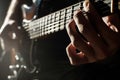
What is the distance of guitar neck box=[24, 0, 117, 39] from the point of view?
39.3 inches

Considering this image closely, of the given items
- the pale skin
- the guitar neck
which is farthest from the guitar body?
the pale skin

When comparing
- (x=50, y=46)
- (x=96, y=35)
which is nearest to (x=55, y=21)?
(x=50, y=46)

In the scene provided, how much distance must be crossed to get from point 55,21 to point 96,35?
14.7 inches

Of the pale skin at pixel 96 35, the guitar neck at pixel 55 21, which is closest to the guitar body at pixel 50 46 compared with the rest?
the guitar neck at pixel 55 21

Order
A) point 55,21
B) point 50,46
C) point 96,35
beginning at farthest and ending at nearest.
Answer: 1. point 50,46
2. point 55,21
3. point 96,35

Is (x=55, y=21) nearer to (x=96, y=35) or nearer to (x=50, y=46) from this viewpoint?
(x=50, y=46)

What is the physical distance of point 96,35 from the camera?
94 centimetres

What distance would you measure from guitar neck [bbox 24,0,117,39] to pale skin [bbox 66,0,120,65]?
0.05 meters

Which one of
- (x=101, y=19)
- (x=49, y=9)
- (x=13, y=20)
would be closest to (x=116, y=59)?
(x=101, y=19)

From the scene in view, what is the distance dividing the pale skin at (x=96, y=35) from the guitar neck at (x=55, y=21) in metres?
0.05

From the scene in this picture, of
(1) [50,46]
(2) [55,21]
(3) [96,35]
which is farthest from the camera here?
(1) [50,46]

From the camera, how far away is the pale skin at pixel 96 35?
0.92 meters

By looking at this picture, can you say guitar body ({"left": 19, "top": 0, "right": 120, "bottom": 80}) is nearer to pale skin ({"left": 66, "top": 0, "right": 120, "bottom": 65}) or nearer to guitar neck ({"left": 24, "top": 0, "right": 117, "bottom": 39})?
guitar neck ({"left": 24, "top": 0, "right": 117, "bottom": 39})

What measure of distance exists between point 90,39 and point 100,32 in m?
0.04
